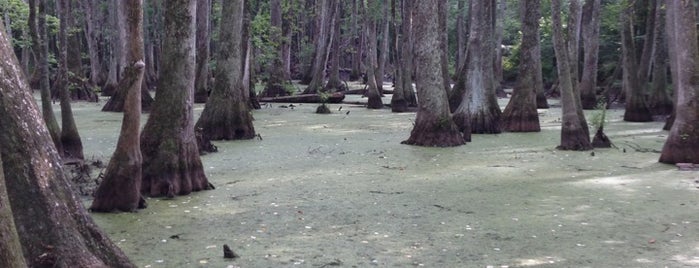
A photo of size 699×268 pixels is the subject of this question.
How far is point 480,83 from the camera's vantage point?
43.2 ft

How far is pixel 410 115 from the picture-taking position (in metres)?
17.8

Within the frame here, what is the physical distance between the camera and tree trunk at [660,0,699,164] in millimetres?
8836

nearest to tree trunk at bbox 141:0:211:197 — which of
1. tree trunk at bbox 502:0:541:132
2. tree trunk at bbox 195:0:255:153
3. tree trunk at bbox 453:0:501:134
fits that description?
tree trunk at bbox 195:0:255:153

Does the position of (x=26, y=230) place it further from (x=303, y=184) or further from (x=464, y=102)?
(x=464, y=102)

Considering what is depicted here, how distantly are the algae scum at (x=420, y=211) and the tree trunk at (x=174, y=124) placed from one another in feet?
0.87

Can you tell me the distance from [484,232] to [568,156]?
515 centimetres

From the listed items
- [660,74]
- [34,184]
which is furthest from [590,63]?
[34,184]

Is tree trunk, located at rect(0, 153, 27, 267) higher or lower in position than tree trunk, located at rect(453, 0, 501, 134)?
lower

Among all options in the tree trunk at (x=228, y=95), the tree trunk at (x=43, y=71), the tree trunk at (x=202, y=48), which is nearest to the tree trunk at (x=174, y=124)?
the tree trunk at (x=43, y=71)

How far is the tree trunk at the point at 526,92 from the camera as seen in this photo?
13.4 m

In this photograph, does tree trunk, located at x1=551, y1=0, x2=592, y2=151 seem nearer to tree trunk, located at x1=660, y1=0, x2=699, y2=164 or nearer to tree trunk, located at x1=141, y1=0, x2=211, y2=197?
tree trunk, located at x1=660, y1=0, x2=699, y2=164

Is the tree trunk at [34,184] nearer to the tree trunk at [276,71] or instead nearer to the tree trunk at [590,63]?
the tree trunk at [590,63]

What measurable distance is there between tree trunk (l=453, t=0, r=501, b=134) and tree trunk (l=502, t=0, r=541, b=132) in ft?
1.06

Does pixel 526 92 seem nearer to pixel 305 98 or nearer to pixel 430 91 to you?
pixel 430 91
